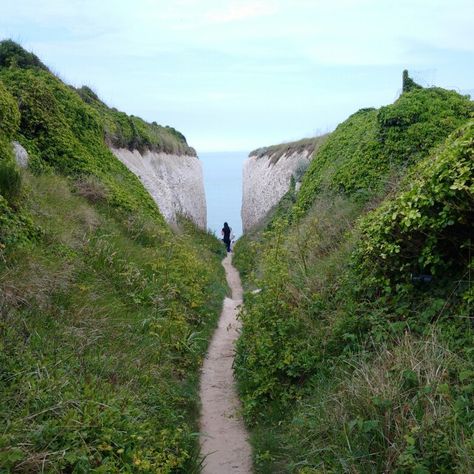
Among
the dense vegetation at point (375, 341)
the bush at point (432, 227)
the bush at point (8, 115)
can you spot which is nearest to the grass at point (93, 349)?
the dense vegetation at point (375, 341)

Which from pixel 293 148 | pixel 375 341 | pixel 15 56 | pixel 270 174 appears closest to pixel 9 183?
pixel 375 341

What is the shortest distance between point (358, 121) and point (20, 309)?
1422 centimetres

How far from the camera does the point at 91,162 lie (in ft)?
48.5

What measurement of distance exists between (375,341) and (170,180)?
832 inches

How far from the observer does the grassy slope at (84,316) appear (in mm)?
4734

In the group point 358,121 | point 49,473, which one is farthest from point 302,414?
point 358,121

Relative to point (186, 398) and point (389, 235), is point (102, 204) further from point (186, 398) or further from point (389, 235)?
point (389, 235)

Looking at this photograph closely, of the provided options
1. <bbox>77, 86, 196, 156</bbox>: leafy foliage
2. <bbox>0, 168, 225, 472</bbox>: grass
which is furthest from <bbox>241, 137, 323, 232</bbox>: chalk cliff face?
<bbox>0, 168, 225, 472</bbox>: grass

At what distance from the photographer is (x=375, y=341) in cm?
639

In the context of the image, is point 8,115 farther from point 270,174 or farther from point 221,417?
point 270,174

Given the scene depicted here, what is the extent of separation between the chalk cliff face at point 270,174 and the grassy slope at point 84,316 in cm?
1265

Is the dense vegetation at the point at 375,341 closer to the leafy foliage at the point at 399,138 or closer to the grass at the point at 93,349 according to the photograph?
the grass at the point at 93,349

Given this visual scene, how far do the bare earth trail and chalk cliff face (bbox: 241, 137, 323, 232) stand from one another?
15.1 meters

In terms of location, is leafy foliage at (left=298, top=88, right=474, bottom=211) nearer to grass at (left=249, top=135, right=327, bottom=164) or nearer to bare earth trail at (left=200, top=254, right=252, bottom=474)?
bare earth trail at (left=200, top=254, right=252, bottom=474)
